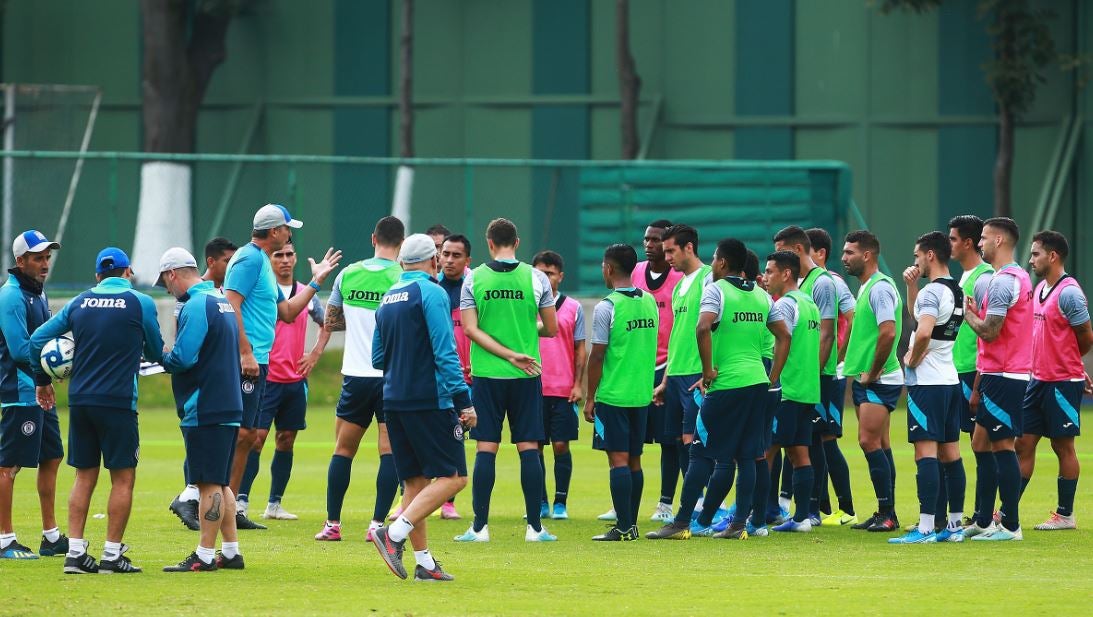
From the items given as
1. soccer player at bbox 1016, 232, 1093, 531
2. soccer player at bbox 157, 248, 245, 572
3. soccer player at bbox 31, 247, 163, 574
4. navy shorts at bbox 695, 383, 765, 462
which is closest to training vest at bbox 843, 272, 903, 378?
navy shorts at bbox 695, 383, 765, 462

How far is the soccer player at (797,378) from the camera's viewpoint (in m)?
12.4

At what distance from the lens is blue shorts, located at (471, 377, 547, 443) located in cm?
1189

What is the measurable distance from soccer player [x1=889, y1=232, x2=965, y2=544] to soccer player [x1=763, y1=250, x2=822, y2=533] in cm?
82

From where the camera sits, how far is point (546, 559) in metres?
11.0

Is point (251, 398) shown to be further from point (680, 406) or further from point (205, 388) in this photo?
point (680, 406)

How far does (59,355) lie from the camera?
10.2m

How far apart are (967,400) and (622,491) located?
3.12 meters

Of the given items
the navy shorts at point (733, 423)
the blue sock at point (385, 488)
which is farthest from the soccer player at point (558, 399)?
the blue sock at point (385, 488)

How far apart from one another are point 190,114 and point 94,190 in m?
7.13

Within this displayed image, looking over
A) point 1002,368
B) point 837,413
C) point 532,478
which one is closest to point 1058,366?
point 1002,368

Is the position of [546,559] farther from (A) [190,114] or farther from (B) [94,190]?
(A) [190,114]

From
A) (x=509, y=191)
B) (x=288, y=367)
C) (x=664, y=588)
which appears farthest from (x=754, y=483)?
(x=509, y=191)

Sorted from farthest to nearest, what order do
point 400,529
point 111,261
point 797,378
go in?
point 797,378, point 111,261, point 400,529

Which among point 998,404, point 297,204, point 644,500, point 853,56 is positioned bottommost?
point 644,500
